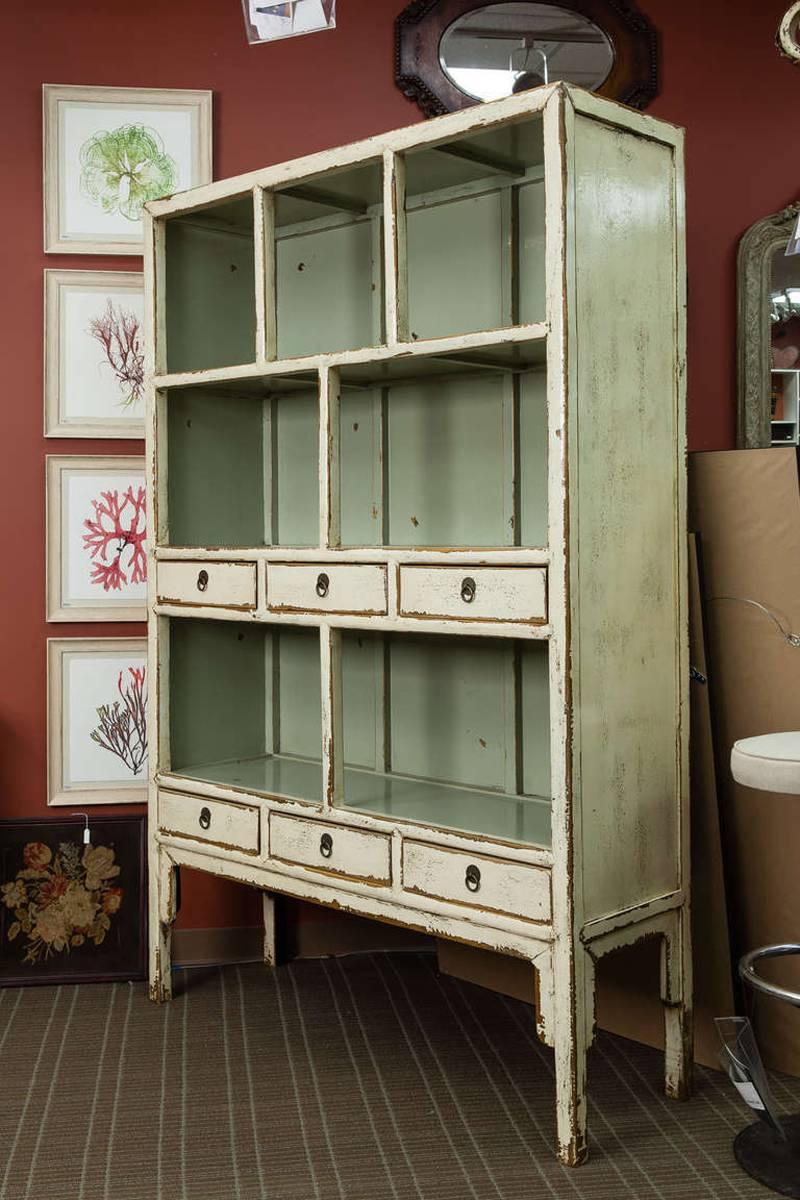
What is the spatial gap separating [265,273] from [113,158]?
35.1 inches

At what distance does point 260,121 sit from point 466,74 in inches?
24.9

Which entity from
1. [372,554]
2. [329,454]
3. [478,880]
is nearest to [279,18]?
[329,454]

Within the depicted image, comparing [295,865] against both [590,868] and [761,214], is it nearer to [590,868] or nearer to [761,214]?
[590,868]

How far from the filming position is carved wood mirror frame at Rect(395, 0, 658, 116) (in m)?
3.55

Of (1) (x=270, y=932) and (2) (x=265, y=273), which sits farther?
(1) (x=270, y=932)

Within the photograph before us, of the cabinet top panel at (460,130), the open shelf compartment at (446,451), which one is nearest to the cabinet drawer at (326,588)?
the open shelf compartment at (446,451)

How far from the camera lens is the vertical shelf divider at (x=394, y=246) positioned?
2861mm

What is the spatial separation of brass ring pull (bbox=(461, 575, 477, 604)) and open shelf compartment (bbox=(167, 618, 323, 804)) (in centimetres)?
100

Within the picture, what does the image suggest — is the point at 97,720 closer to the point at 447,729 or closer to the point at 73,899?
the point at 73,899

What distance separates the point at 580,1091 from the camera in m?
2.60

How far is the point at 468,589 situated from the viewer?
2752mm

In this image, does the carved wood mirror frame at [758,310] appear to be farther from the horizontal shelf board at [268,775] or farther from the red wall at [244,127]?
the horizontal shelf board at [268,775]

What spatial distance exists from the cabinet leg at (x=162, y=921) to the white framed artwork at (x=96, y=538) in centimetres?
77

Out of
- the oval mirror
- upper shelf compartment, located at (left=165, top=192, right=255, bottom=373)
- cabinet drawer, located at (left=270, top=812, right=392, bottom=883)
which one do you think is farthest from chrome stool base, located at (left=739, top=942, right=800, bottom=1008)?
the oval mirror
